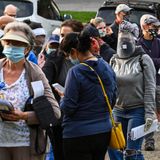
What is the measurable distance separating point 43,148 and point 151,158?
3.37 m

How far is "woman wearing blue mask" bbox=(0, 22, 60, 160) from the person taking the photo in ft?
15.5

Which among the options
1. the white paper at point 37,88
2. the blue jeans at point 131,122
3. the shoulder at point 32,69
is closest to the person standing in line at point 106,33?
the blue jeans at point 131,122

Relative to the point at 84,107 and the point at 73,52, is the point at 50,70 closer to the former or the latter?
the point at 73,52

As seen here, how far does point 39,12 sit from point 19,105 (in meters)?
11.8

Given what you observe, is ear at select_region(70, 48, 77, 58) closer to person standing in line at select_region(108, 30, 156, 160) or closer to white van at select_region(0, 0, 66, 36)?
person standing in line at select_region(108, 30, 156, 160)

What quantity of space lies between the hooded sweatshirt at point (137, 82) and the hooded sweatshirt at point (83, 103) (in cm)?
118

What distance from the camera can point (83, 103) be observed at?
4.96 m

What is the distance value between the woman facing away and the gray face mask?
3.85 ft

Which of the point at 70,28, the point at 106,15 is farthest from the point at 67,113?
the point at 106,15

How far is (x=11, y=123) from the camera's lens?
473 centimetres

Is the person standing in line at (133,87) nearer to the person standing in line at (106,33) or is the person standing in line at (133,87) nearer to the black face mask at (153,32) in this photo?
the black face mask at (153,32)

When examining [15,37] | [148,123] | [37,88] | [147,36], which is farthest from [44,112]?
[147,36]

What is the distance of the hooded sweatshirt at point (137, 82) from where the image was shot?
6.14 m

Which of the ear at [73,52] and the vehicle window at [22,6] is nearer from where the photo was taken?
the ear at [73,52]
